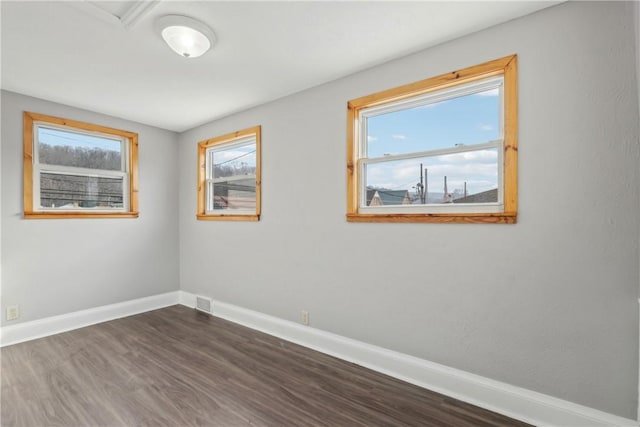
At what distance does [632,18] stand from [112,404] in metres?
3.86

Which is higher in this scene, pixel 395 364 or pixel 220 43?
pixel 220 43

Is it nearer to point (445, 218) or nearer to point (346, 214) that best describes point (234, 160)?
point (346, 214)

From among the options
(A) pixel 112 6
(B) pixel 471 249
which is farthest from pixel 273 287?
(A) pixel 112 6

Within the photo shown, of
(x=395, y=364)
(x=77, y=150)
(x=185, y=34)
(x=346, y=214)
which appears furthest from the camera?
(x=77, y=150)

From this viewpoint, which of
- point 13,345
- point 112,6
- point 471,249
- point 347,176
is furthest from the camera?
point 13,345

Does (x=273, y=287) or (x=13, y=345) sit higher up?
(x=273, y=287)

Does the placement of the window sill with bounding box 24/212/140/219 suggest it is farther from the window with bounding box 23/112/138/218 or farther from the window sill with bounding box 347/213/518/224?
the window sill with bounding box 347/213/518/224

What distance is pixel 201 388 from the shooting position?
7.36ft

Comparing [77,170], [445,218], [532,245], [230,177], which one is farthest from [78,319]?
[532,245]

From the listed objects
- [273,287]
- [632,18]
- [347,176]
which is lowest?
[273,287]

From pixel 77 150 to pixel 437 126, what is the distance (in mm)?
3938

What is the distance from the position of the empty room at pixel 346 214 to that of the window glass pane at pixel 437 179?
16 millimetres

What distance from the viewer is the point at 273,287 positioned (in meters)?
3.27

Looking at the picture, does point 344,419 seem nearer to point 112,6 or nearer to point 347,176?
point 347,176
